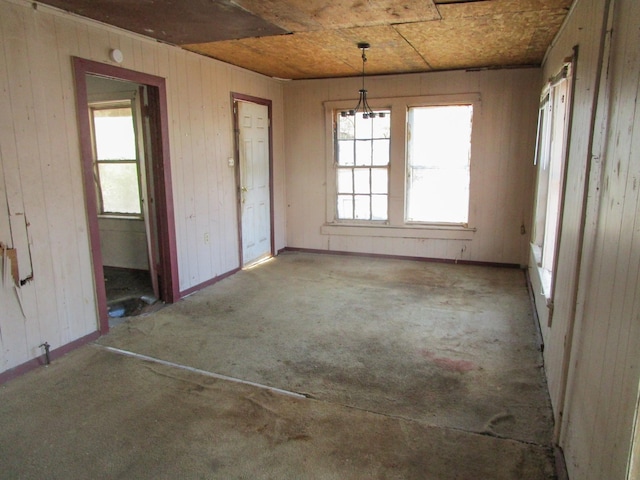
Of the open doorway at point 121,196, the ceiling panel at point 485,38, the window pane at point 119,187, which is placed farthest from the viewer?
the window pane at point 119,187

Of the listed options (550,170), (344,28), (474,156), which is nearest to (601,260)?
(550,170)

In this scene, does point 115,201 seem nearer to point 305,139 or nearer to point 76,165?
point 76,165

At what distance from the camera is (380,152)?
6203 millimetres

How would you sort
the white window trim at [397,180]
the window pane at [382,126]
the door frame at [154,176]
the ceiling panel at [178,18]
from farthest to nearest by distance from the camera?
the window pane at [382,126] < the white window trim at [397,180] < the door frame at [154,176] < the ceiling panel at [178,18]

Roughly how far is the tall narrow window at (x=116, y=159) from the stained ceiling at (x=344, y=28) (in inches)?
53.0

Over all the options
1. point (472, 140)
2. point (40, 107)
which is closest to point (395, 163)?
point (472, 140)

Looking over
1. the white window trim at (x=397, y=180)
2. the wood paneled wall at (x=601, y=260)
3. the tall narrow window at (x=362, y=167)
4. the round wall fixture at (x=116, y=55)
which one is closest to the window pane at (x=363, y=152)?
the tall narrow window at (x=362, y=167)

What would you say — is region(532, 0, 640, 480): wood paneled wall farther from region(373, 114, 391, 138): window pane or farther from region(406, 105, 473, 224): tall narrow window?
region(373, 114, 391, 138): window pane

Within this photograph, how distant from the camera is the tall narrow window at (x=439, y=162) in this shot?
5.87 m

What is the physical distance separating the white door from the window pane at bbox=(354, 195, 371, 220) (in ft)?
4.25

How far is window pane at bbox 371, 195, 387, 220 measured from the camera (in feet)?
20.8

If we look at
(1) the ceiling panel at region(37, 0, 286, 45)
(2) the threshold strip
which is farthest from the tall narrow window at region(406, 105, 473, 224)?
(2) the threshold strip

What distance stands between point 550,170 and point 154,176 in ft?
12.4

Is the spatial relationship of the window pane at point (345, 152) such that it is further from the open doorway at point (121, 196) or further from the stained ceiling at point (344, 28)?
the open doorway at point (121, 196)
